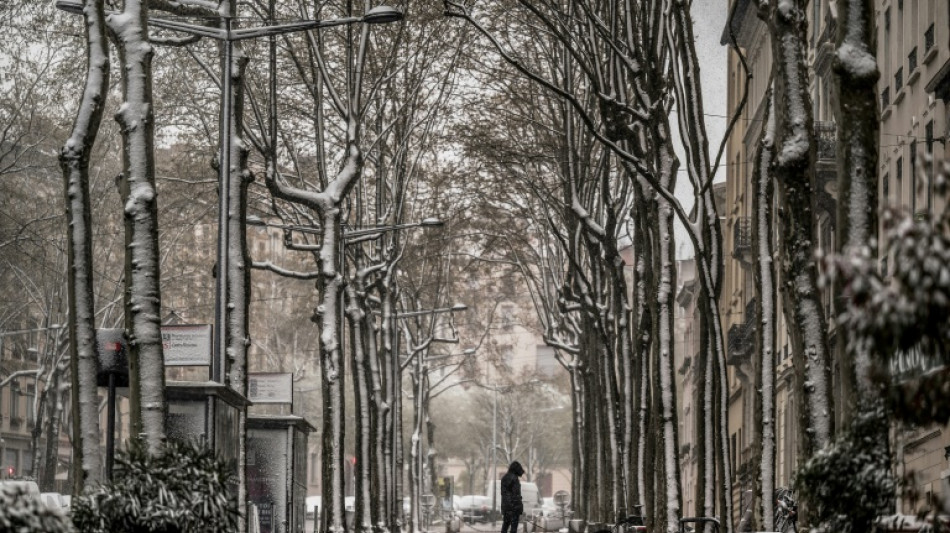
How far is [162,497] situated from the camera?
11.8 m

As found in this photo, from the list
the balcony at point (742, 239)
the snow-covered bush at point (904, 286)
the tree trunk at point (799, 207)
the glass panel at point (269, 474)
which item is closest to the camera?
the snow-covered bush at point (904, 286)

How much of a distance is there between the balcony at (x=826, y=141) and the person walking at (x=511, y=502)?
383 inches

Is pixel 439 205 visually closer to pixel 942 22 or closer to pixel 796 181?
pixel 942 22

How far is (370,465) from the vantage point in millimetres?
36438

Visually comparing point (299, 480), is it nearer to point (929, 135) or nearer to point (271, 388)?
point (271, 388)

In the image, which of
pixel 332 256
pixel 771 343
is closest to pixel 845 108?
pixel 771 343

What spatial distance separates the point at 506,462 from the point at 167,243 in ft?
198

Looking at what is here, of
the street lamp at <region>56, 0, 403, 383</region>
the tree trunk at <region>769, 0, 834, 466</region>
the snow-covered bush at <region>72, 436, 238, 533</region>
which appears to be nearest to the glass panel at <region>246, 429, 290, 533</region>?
the street lamp at <region>56, 0, 403, 383</region>

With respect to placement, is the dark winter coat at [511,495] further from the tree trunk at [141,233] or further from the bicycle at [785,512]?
the tree trunk at [141,233]

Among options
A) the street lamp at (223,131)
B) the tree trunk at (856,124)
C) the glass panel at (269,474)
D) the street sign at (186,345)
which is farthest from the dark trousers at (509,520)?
the tree trunk at (856,124)

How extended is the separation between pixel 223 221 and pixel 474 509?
73944mm

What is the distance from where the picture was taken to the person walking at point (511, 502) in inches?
1404

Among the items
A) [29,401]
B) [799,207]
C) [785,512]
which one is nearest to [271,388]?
[785,512]

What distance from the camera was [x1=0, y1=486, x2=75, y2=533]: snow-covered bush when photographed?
8.75 meters
